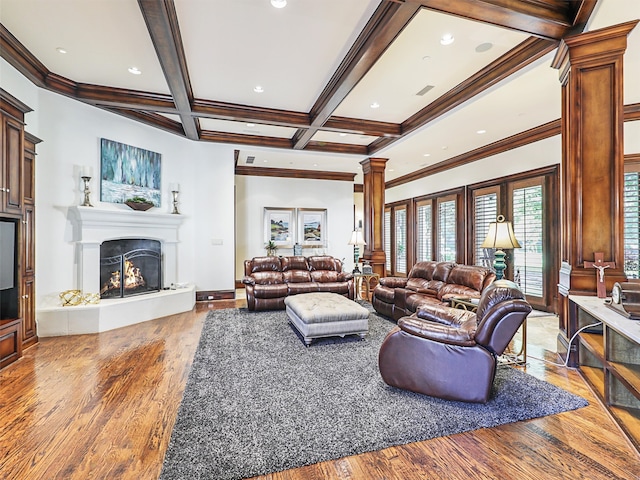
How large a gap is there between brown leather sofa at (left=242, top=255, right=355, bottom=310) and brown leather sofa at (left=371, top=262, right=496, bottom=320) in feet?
3.25

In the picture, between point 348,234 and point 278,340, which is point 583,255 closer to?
point 278,340

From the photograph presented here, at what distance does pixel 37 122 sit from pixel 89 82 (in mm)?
822

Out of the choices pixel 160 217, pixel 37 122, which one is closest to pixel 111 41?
pixel 37 122

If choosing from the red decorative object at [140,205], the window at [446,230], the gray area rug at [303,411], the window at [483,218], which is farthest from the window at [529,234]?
the red decorative object at [140,205]

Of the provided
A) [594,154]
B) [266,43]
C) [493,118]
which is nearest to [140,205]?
[266,43]

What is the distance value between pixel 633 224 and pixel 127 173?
741cm

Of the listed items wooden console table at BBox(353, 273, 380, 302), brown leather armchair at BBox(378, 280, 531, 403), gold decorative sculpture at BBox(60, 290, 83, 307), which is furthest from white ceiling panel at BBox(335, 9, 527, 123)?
gold decorative sculpture at BBox(60, 290, 83, 307)

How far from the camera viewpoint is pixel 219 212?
6477mm

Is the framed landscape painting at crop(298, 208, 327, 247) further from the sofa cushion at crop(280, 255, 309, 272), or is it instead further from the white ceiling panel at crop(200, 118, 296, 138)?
the white ceiling panel at crop(200, 118, 296, 138)

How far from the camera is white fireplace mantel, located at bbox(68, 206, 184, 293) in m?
4.50

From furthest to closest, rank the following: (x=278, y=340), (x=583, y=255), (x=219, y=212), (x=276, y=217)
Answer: (x=276, y=217)
(x=219, y=212)
(x=278, y=340)
(x=583, y=255)

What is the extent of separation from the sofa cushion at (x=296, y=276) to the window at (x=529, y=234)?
11.8 feet

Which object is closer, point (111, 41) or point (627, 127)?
point (111, 41)

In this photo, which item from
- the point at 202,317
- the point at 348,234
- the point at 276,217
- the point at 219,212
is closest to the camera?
the point at 202,317
